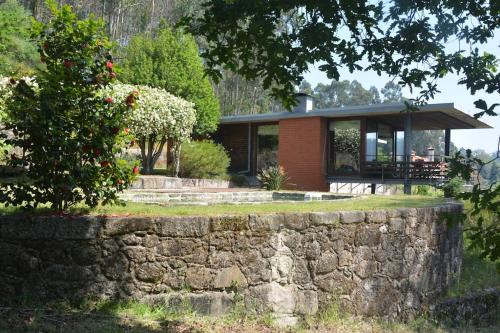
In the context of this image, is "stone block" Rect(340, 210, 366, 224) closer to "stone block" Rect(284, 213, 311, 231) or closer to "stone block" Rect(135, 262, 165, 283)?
"stone block" Rect(284, 213, 311, 231)

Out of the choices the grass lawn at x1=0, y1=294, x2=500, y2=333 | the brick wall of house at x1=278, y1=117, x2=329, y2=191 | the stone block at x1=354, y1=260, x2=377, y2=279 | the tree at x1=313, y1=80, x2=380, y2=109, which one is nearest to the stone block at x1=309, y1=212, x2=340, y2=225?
the stone block at x1=354, y1=260, x2=377, y2=279

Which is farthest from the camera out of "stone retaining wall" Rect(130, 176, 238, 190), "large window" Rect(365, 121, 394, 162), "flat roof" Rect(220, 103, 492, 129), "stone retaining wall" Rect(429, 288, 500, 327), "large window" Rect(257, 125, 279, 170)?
"large window" Rect(257, 125, 279, 170)

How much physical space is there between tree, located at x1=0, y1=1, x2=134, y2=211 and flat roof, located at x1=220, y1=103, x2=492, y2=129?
1374 centimetres

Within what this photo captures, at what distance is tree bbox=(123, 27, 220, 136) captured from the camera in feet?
78.4

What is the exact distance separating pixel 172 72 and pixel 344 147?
9.02 meters

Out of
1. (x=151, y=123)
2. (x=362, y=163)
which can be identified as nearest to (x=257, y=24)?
(x=151, y=123)

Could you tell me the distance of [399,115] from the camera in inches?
794

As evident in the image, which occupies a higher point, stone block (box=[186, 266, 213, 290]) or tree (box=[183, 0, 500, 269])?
tree (box=[183, 0, 500, 269])

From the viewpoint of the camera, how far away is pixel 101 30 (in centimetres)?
545

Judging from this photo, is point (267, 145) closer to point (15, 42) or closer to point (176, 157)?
point (176, 157)

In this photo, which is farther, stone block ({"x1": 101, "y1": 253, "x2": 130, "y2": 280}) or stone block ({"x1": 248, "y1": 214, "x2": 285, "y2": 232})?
A: stone block ({"x1": 248, "y1": 214, "x2": 285, "y2": 232})

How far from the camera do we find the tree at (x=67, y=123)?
510cm

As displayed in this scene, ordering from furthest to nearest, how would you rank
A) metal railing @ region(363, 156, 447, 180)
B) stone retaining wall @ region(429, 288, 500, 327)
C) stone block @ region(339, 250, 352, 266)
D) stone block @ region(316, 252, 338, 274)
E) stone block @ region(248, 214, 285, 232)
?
metal railing @ region(363, 156, 447, 180)
stone retaining wall @ region(429, 288, 500, 327)
stone block @ region(339, 250, 352, 266)
stone block @ region(316, 252, 338, 274)
stone block @ region(248, 214, 285, 232)

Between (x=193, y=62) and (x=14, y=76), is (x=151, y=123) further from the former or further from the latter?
(x=14, y=76)
